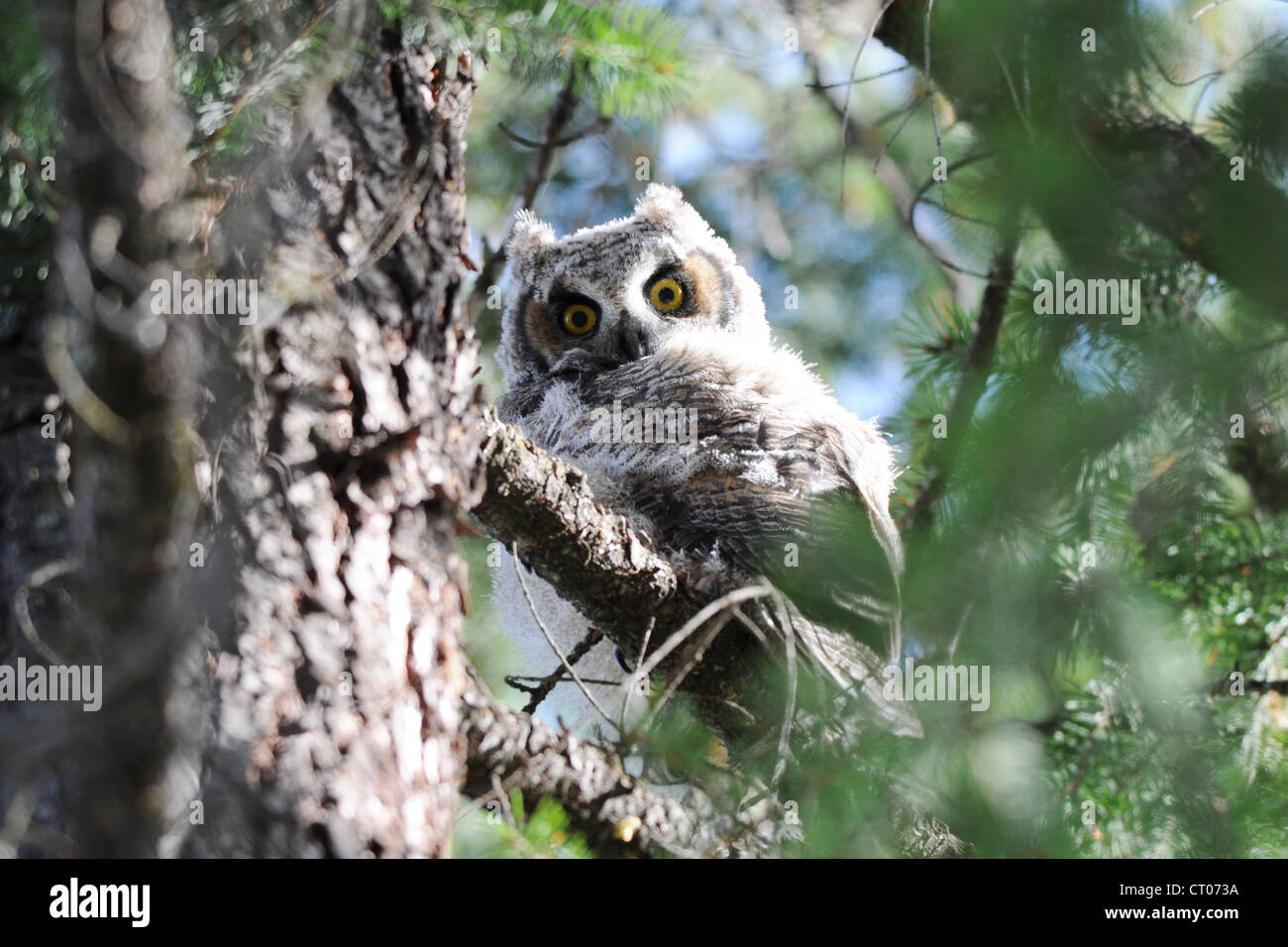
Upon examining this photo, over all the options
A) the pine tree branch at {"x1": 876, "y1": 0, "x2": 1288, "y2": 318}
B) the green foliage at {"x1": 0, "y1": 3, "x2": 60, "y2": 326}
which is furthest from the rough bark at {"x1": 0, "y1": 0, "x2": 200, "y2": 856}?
the pine tree branch at {"x1": 876, "y1": 0, "x2": 1288, "y2": 318}

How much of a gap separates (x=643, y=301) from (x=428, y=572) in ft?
7.61

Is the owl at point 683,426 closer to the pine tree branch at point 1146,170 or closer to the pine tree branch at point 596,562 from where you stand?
the pine tree branch at point 596,562

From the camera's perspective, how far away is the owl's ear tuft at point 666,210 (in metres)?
3.68

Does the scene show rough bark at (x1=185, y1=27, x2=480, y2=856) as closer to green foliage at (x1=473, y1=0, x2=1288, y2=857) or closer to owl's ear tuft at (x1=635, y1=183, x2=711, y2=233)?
green foliage at (x1=473, y1=0, x2=1288, y2=857)

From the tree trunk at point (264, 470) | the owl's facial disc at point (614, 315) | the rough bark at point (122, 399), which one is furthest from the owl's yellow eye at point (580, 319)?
the rough bark at point (122, 399)

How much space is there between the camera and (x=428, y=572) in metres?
1.34

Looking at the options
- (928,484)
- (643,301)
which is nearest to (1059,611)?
(928,484)

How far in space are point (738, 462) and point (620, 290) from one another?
128 cm

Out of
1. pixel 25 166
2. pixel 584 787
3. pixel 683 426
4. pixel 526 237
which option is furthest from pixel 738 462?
pixel 526 237

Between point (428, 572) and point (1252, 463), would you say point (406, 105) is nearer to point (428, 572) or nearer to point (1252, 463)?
point (428, 572)

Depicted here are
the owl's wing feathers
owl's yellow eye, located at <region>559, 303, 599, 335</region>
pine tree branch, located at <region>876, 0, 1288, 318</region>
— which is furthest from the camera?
owl's yellow eye, located at <region>559, 303, 599, 335</region>

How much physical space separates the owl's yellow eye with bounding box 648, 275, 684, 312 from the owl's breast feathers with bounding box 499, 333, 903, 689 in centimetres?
64

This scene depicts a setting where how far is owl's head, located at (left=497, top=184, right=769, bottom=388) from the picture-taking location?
349cm
